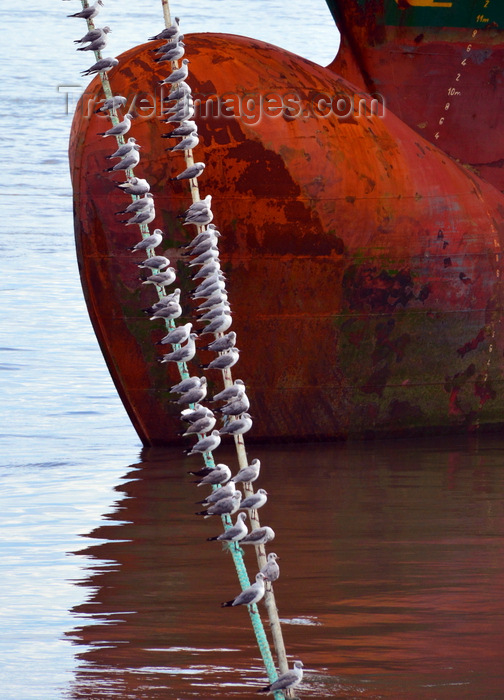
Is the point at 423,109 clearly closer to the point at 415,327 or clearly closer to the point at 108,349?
the point at 415,327

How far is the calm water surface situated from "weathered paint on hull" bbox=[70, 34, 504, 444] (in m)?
0.33

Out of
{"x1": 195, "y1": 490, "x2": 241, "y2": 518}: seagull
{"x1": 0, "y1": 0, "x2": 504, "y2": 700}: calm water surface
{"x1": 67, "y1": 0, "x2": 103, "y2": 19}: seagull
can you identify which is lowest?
{"x1": 0, "y1": 0, "x2": 504, "y2": 700}: calm water surface

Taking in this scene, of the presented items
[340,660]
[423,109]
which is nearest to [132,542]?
[340,660]

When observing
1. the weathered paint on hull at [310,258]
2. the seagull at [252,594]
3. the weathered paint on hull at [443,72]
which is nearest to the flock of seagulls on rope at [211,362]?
the seagull at [252,594]

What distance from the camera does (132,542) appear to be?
684 cm

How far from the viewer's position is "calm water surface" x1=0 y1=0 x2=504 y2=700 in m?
5.12

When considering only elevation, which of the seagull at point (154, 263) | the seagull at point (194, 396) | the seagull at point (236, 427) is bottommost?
the seagull at point (236, 427)

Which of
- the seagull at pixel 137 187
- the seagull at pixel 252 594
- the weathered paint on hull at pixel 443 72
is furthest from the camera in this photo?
the weathered paint on hull at pixel 443 72

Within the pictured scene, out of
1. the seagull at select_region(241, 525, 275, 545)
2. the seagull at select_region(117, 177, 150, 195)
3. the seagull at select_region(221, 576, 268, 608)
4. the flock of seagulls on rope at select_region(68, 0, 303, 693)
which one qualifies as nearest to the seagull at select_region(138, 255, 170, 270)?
the flock of seagulls on rope at select_region(68, 0, 303, 693)

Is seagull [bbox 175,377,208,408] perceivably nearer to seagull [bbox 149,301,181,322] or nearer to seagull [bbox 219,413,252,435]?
seagull [bbox 219,413,252,435]

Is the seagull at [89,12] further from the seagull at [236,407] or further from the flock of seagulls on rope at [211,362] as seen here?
the seagull at [236,407]

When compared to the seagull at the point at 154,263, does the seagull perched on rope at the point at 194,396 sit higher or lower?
lower

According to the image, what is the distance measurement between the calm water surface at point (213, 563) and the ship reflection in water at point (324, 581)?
11 millimetres

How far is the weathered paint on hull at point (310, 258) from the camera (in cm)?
834
